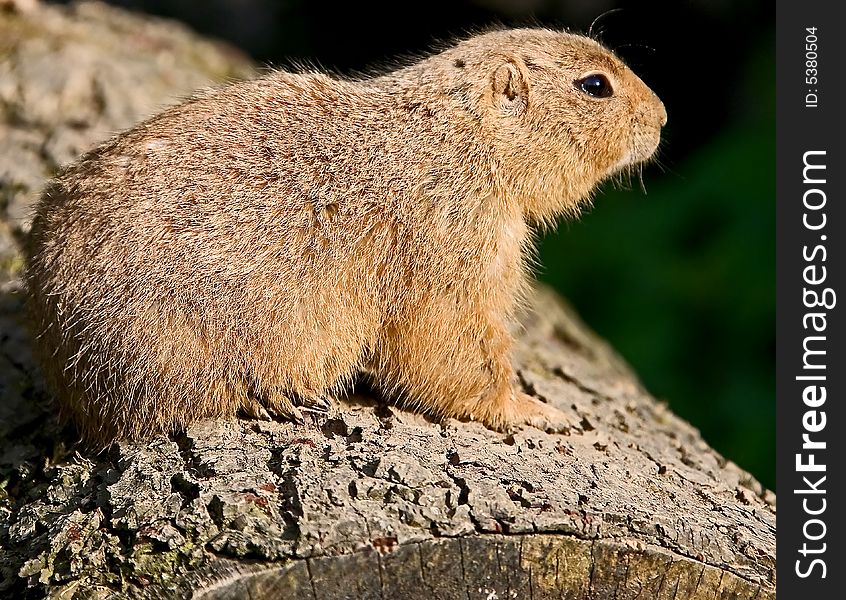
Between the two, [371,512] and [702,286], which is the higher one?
[702,286]

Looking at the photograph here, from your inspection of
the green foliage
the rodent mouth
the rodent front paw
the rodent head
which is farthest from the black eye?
the green foliage

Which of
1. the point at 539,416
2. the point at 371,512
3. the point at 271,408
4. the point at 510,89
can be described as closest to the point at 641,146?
the point at 510,89

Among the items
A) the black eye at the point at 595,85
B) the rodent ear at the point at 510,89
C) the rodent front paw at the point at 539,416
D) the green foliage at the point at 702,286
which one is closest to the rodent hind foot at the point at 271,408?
the rodent front paw at the point at 539,416

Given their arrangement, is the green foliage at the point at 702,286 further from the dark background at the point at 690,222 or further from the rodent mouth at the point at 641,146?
the rodent mouth at the point at 641,146

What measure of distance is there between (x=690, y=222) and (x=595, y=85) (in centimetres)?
422

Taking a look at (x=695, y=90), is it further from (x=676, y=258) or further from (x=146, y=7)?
(x=146, y=7)

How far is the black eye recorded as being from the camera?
4.62 metres

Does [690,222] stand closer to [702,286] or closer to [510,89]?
[702,286]

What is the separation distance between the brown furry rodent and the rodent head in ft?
0.03

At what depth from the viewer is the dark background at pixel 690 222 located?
770 centimetres

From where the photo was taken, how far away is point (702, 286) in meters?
8.00

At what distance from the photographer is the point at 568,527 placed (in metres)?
3.28

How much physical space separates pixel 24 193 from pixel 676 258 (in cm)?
516

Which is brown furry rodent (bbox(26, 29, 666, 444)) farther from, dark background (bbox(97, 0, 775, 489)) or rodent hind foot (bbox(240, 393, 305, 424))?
dark background (bbox(97, 0, 775, 489))
